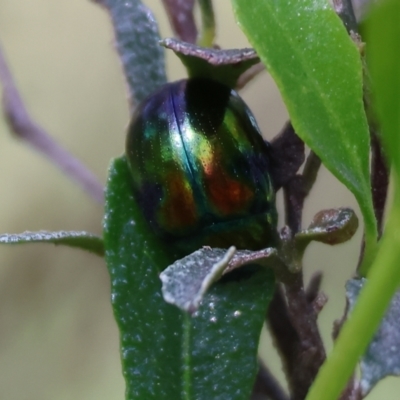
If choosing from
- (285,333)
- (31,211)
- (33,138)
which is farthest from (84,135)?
(285,333)

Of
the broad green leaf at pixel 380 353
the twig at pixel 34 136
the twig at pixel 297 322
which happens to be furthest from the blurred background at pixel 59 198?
the broad green leaf at pixel 380 353

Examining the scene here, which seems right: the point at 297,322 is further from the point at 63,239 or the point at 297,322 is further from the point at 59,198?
the point at 59,198

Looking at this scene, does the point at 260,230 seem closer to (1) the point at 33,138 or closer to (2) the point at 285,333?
(2) the point at 285,333

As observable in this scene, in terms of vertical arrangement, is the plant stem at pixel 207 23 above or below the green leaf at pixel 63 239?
above

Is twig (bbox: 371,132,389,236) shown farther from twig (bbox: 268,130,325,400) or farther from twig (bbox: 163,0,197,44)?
twig (bbox: 163,0,197,44)

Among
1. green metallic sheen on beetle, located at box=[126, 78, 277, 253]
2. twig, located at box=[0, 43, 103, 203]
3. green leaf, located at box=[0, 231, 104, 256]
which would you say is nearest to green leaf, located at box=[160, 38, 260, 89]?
green metallic sheen on beetle, located at box=[126, 78, 277, 253]

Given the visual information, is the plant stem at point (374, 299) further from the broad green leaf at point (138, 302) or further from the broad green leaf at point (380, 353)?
the broad green leaf at point (138, 302)
